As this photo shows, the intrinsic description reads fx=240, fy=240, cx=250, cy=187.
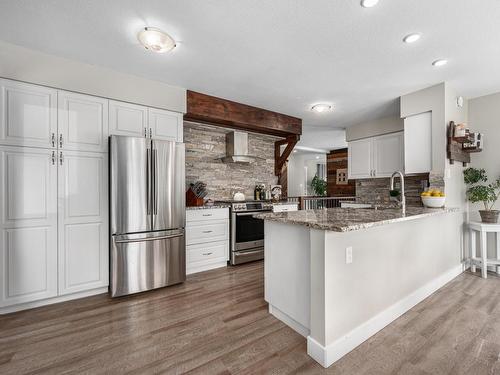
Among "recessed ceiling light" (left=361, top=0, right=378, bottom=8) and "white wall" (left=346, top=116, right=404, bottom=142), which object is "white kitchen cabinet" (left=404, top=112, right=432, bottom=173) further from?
"recessed ceiling light" (left=361, top=0, right=378, bottom=8)

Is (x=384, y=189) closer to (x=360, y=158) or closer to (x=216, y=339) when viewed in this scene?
(x=360, y=158)

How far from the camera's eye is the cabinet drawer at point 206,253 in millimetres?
3453

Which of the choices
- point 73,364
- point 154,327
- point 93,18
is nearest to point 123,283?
point 154,327

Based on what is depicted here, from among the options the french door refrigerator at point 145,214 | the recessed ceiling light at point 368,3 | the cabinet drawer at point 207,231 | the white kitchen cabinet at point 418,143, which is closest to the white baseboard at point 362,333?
the white kitchen cabinet at point 418,143

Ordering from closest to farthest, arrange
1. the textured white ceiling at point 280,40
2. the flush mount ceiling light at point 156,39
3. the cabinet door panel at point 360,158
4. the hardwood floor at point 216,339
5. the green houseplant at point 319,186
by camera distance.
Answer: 1. the hardwood floor at point 216,339
2. the textured white ceiling at point 280,40
3. the flush mount ceiling light at point 156,39
4. the cabinet door panel at point 360,158
5. the green houseplant at point 319,186

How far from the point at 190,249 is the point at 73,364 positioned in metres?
1.87

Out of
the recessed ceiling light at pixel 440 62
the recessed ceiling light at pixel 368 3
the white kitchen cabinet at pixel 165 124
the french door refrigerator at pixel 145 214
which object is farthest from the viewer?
the white kitchen cabinet at pixel 165 124

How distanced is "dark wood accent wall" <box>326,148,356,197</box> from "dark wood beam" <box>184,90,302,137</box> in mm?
3857

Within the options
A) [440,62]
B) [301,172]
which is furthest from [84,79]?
[301,172]

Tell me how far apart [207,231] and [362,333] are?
2.36 m

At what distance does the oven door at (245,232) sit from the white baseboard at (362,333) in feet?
7.23

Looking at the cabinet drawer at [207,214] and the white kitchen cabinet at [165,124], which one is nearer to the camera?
the white kitchen cabinet at [165,124]

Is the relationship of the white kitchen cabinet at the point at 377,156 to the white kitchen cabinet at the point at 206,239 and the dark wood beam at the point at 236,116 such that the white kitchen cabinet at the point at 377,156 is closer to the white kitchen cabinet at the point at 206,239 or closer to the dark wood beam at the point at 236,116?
the dark wood beam at the point at 236,116

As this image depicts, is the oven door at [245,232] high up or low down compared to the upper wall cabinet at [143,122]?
down
